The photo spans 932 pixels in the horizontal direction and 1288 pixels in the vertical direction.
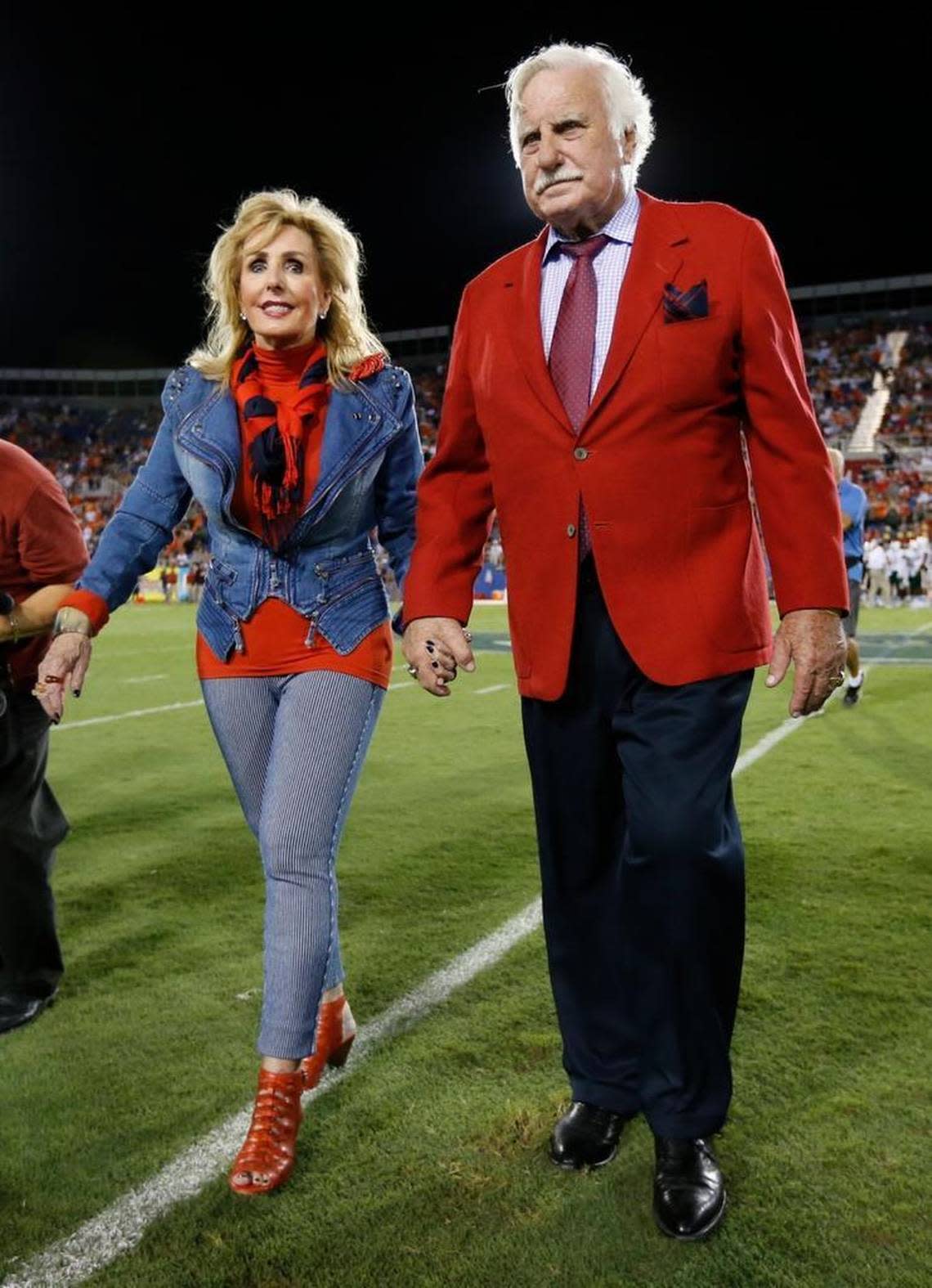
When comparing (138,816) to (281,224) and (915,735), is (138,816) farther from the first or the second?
(915,735)

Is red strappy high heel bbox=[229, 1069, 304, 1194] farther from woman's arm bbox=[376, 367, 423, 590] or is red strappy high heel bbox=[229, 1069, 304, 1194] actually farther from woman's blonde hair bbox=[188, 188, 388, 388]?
woman's blonde hair bbox=[188, 188, 388, 388]

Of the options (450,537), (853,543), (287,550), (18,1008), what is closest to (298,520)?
(287,550)

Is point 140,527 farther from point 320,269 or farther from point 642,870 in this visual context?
point 642,870

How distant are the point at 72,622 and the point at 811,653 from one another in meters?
1.63

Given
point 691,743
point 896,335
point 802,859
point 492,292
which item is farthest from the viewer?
point 896,335

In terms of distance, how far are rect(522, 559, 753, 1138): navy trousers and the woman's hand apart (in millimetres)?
1016

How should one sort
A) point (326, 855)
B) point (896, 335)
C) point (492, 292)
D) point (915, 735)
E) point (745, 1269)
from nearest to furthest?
point (745, 1269)
point (492, 292)
point (326, 855)
point (915, 735)
point (896, 335)

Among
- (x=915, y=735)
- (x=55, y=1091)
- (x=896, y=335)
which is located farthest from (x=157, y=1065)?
(x=896, y=335)

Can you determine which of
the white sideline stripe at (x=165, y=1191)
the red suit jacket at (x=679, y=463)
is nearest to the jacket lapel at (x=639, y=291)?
the red suit jacket at (x=679, y=463)

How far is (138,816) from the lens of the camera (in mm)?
6188

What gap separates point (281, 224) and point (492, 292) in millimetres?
611

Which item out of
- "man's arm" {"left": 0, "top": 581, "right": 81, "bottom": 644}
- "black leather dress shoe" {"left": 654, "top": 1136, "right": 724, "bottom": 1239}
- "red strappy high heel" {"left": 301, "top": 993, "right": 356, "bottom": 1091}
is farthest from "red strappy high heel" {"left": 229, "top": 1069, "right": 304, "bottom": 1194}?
"man's arm" {"left": 0, "top": 581, "right": 81, "bottom": 644}

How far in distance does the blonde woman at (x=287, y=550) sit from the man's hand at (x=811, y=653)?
0.98 meters

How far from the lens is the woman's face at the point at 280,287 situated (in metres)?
2.72
